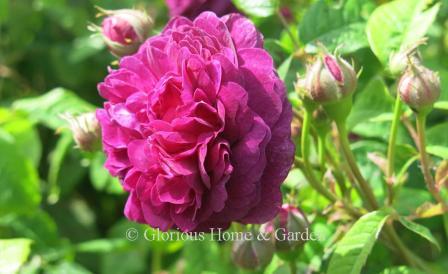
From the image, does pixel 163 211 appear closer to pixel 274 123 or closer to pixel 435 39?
pixel 274 123

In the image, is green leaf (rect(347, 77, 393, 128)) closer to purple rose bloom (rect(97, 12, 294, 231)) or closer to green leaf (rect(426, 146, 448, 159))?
green leaf (rect(426, 146, 448, 159))

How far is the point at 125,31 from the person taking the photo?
112cm

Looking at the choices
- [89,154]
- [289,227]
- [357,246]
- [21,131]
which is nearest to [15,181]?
[21,131]

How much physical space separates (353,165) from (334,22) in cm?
28

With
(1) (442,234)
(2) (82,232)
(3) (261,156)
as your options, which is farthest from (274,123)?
(2) (82,232)

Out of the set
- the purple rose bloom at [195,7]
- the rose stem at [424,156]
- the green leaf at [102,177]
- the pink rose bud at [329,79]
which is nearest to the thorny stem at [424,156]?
the rose stem at [424,156]

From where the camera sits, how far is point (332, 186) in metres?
1.11

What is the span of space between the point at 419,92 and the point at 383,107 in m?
0.32

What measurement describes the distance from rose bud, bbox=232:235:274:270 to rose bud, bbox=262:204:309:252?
19 millimetres

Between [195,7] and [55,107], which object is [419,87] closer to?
[195,7]

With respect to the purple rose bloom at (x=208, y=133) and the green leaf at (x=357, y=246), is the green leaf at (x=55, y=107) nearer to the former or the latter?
the purple rose bloom at (x=208, y=133)

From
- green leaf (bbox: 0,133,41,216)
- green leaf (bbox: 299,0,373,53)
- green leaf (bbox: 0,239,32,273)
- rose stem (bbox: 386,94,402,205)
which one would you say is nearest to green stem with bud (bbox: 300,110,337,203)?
rose stem (bbox: 386,94,402,205)

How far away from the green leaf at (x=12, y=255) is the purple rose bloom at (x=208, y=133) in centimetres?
38

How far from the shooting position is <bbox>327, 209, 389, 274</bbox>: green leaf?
96cm
